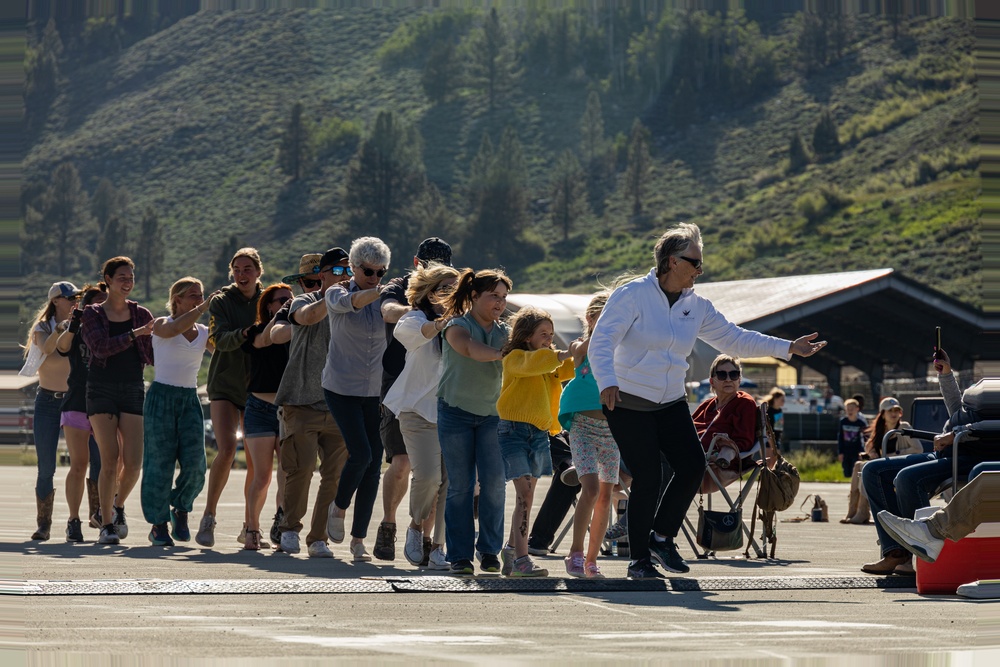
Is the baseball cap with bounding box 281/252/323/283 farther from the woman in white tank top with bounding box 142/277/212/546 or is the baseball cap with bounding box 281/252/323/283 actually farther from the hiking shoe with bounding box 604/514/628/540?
the hiking shoe with bounding box 604/514/628/540

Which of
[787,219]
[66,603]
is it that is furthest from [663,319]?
[787,219]

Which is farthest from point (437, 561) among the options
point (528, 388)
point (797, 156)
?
point (797, 156)

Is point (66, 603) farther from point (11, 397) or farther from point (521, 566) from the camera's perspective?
point (521, 566)

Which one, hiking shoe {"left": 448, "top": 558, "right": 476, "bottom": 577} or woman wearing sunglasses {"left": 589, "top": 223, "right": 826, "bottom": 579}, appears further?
hiking shoe {"left": 448, "top": 558, "right": 476, "bottom": 577}

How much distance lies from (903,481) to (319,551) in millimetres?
3834

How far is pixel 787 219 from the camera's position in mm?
133250

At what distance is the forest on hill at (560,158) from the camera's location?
431 feet

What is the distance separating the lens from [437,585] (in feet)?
29.7

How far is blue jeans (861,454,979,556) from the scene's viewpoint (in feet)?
31.7

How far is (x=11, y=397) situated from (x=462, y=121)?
601 feet

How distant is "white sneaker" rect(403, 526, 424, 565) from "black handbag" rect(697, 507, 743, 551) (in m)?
2.23

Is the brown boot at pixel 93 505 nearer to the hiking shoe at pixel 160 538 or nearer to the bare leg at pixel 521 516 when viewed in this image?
the hiking shoe at pixel 160 538

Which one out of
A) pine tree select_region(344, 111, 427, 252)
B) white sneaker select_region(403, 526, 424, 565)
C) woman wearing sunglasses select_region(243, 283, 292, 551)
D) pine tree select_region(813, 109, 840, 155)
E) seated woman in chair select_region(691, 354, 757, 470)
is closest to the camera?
white sneaker select_region(403, 526, 424, 565)

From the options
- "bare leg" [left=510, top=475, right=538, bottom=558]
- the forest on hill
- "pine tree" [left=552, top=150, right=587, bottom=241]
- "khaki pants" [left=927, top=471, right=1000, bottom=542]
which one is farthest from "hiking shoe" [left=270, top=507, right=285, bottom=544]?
"pine tree" [left=552, top=150, right=587, bottom=241]
